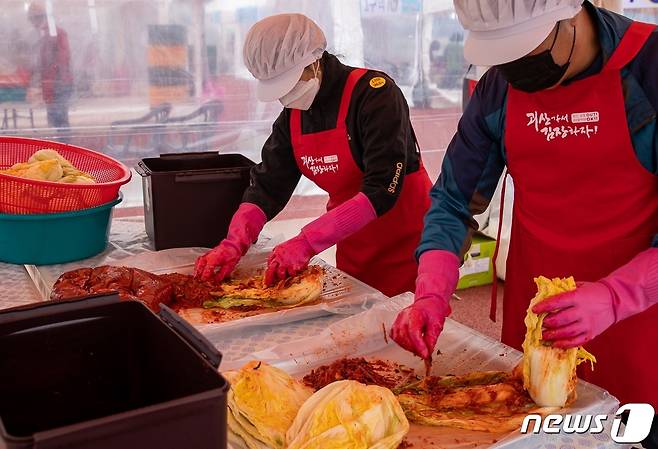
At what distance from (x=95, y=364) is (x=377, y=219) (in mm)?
1884

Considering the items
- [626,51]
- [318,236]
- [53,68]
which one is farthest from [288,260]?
[53,68]

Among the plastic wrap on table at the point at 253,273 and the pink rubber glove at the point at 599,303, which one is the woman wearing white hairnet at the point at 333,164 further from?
the pink rubber glove at the point at 599,303

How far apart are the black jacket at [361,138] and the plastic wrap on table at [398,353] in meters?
0.63

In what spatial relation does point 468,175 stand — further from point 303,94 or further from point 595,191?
point 303,94

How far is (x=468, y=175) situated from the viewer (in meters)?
2.32

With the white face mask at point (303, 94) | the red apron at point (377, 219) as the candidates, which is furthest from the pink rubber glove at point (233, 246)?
the white face mask at point (303, 94)

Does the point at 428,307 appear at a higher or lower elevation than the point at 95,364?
lower

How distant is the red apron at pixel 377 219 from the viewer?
→ 2904 mm

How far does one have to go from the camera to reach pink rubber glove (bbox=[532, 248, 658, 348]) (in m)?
1.64

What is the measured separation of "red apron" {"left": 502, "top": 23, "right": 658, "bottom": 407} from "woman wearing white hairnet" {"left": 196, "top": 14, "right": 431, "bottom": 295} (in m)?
0.64

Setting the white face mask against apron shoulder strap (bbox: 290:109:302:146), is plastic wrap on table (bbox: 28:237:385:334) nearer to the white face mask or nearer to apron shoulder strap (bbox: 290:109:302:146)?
apron shoulder strap (bbox: 290:109:302:146)

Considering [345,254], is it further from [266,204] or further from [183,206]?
[183,206]

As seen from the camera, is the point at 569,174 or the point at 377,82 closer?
the point at 569,174

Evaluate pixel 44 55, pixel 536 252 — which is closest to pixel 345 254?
pixel 536 252
